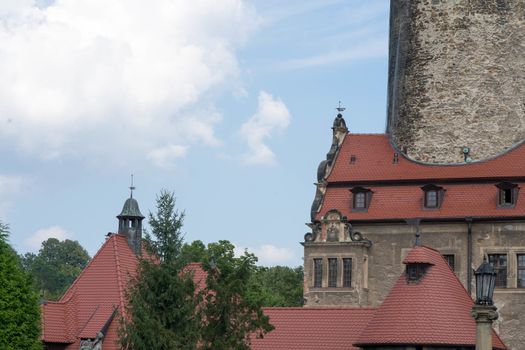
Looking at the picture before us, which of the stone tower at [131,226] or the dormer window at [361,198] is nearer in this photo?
the stone tower at [131,226]

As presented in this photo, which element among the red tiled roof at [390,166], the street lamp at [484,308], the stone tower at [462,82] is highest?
the stone tower at [462,82]

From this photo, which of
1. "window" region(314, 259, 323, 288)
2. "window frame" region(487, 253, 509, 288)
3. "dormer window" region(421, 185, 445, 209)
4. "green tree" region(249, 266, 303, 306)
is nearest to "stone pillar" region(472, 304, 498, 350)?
"window frame" region(487, 253, 509, 288)

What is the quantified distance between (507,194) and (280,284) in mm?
44464

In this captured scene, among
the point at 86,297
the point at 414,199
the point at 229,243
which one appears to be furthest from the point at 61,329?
the point at 229,243

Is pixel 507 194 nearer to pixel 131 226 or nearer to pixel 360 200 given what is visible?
pixel 360 200

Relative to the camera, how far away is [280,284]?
9775 centimetres

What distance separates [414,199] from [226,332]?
19.1m

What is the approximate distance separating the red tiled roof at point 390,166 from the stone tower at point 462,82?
550 millimetres

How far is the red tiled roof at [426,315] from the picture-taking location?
146 feet

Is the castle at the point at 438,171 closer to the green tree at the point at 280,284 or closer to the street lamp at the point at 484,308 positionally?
the green tree at the point at 280,284

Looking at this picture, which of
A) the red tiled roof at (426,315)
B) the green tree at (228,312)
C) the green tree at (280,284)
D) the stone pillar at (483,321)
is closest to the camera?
the stone pillar at (483,321)

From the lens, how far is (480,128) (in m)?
57.6

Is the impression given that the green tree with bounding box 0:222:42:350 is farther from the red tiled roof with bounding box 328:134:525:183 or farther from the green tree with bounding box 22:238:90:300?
the green tree with bounding box 22:238:90:300

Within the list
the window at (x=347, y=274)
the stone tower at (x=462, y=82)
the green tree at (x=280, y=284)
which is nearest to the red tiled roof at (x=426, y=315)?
the window at (x=347, y=274)
